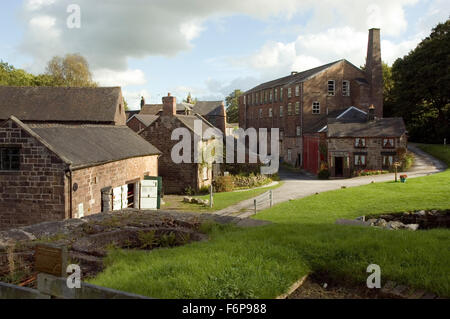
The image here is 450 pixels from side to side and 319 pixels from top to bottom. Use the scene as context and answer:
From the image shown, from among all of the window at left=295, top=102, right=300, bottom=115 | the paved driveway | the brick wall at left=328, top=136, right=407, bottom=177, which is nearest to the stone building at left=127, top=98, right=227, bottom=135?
the window at left=295, top=102, right=300, bottom=115

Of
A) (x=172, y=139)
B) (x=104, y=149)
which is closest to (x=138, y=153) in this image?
(x=104, y=149)

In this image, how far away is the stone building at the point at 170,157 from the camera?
30969 mm

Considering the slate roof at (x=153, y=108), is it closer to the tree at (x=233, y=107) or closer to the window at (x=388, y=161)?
the window at (x=388, y=161)

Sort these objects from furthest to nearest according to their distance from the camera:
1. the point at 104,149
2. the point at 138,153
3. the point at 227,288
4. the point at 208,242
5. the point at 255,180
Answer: the point at 255,180
the point at 138,153
the point at 104,149
the point at 208,242
the point at 227,288

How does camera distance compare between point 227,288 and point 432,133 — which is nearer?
point 227,288

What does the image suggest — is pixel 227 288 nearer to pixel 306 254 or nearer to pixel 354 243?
pixel 306 254

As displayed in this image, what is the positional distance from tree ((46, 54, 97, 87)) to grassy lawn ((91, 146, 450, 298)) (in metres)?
59.9

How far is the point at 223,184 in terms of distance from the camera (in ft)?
104

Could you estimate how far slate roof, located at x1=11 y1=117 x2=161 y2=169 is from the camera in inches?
613

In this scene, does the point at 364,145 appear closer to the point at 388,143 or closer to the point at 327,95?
the point at 388,143

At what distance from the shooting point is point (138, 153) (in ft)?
74.3

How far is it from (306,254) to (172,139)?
2556 cm

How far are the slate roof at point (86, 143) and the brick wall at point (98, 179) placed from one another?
0.38 m

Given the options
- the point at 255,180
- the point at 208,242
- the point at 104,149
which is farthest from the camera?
the point at 255,180
